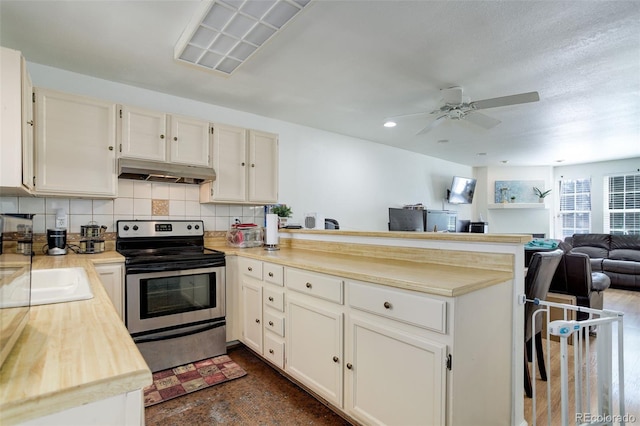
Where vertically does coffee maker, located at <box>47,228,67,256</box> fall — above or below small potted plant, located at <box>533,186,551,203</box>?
below

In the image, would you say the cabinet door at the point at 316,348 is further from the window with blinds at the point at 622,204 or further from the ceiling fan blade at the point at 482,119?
the window with blinds at the point at 622,204

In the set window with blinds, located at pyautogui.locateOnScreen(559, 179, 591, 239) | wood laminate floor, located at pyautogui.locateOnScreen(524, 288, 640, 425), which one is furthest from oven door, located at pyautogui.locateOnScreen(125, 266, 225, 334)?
window with blinds, located at pyautogui.locateOnScreen(559, 179, 591, 239)

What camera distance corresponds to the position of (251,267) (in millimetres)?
2678

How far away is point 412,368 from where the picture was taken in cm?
144

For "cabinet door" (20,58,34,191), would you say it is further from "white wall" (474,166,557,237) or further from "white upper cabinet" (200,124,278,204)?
"white wall" (474,166,557,237)

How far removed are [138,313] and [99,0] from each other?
2.06 meters

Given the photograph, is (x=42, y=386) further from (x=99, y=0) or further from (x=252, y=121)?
(x=252, y=121)

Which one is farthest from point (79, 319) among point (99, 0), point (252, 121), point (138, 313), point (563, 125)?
point (563, 125)

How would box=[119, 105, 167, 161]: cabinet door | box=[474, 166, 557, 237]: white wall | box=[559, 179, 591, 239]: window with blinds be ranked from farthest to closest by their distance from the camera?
box=[474, 166, 557, 237]: white wall, box=[559, 179, 591, 239]: window with blinds, box=[119, 105, 167, 161]: cabinet door

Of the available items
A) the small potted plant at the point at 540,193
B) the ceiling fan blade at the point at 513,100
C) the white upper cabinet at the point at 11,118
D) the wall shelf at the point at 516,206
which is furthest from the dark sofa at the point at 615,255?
the white upper cabinet at the point at 11,118

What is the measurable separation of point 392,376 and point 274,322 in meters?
1.08

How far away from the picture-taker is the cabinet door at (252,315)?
256 cm

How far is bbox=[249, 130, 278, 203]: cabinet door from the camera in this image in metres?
3.43

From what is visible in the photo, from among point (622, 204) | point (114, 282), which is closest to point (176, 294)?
point (114, 282)
